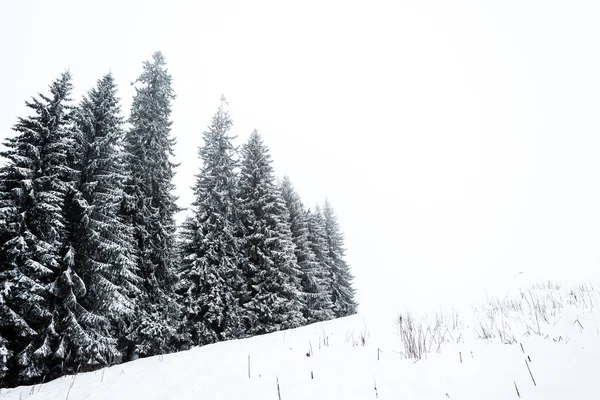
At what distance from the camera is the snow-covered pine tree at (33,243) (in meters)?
9.41

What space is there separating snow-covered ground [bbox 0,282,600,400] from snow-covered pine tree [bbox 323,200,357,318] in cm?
2382

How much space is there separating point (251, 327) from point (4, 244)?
1225 cm

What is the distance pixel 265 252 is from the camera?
19.9 metres

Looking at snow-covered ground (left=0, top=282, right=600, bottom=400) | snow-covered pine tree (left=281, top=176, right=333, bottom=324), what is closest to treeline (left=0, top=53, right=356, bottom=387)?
snow-covered pine tree (left=281, top=176, right=333, bottom=324)

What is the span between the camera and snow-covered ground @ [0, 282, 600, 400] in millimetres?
2746

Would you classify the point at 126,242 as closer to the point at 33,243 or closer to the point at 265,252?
the point at 33,243

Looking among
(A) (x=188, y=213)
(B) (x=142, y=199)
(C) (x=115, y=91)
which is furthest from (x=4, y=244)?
(A) (x=188, y=213)

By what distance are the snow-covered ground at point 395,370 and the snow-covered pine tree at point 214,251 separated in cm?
1071

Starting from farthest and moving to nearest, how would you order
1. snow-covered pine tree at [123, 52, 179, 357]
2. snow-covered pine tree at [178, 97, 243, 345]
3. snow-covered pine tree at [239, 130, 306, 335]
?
snow-covered pine tree at [239, 130, 306, 335] < snow-covered pine tree at [178, 97, 243, 345] < snow-covered pine tree at [123, 52, 179, 357]

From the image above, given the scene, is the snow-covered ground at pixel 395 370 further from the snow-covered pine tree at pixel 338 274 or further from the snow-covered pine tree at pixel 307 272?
the snow-covered pine tree at pixel 338 274

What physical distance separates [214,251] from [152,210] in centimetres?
423

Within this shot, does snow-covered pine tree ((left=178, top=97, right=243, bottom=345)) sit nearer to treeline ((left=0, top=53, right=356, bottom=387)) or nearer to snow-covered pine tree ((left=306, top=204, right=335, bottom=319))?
treeline ((left=0, top=53, right=356, bottom=387))

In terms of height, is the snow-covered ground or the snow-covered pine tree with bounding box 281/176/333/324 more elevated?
the snow-covered pine tree with bounding box 281/176/333/324

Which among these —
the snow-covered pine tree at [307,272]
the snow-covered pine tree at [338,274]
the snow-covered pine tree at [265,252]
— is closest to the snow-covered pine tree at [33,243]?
the snow-covered pine tree at [265,252]
